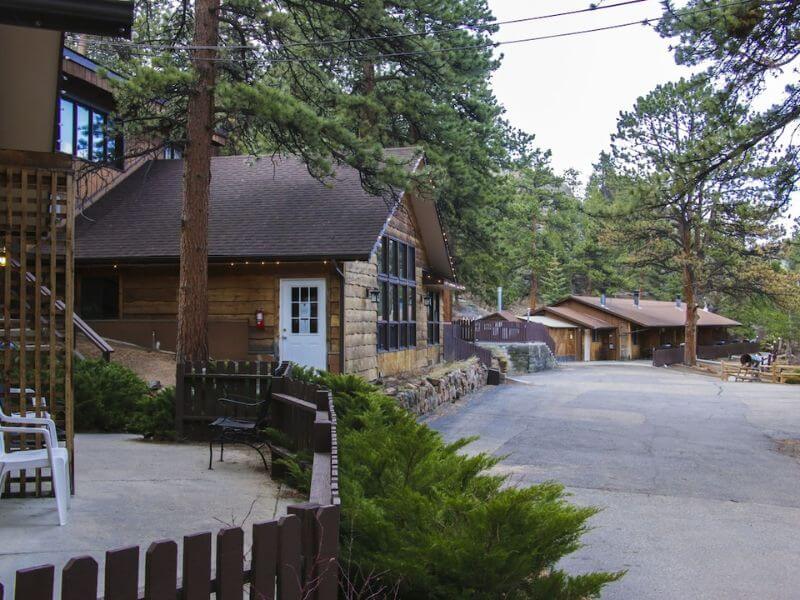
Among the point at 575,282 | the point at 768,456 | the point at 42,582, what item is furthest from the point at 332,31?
the point at 575,282

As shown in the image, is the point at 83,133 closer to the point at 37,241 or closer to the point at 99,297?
the point at 99,297

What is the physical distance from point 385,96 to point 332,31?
761 cm

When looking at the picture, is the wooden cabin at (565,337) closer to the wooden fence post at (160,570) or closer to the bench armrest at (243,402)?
the bench armrest at (243,402)

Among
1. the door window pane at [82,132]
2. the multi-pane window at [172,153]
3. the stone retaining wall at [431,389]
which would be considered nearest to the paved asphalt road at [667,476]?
the stone retaining wall at [431,389]

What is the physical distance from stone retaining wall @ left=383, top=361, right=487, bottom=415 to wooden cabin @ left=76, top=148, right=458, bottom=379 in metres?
1.22

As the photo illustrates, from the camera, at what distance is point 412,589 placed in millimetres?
3984

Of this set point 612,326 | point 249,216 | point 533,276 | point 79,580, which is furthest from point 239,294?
point 533,276

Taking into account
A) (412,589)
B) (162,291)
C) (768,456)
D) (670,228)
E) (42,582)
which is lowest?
(768,456)

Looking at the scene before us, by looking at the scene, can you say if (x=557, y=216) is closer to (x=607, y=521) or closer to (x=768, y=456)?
(x=768, y=456)

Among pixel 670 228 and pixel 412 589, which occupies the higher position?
pixel 670 228

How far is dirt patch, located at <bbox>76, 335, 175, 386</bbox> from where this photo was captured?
1481cm

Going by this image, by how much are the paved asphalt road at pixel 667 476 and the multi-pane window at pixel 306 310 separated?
3.45 meters

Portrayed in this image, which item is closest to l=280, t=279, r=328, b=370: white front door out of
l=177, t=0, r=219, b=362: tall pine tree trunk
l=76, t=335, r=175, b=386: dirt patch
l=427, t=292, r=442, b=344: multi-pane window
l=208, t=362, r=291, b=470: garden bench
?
l=76, t=335, r=175, b=386: dirt patch

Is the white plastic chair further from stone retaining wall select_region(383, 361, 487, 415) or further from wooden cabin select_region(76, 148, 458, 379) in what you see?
wooden cabin select_region(76, 148, 458, 379)
